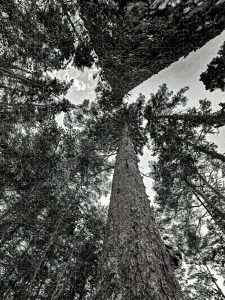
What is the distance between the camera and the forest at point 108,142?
253 cm

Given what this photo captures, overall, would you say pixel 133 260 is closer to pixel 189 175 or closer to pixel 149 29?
pixel 149 29

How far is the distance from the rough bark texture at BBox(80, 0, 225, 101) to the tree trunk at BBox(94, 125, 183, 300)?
3999 mm

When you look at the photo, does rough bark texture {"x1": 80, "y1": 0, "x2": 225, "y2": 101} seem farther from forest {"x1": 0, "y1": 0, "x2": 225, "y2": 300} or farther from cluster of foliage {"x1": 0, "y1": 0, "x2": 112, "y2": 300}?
cluster of foliage {"x1": 0, "y1": 0, "x2": 112, "y2": 300}

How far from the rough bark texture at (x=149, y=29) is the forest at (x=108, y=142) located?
3 centimetres

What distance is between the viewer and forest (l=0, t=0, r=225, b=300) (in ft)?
8.30

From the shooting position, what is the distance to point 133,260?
75.7 inches

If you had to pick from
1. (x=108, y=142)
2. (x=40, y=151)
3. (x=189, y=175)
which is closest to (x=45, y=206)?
(x=40, y=151)

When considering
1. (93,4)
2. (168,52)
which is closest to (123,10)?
(93,4)

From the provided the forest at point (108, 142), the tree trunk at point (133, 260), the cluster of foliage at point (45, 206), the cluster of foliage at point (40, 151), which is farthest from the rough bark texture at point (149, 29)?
the cluster of foliage at point (45, 206)

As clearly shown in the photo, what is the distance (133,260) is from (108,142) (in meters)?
9.23

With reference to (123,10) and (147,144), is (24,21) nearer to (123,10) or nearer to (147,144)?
(123,10)

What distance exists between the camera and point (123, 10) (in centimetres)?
400

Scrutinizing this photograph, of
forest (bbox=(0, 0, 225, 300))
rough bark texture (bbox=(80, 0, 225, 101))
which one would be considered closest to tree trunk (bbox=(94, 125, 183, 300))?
forest (bbox=(0, 0, 225, 300))

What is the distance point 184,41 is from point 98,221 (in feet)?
31.1
